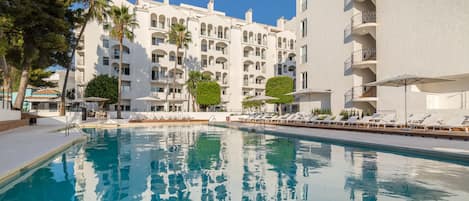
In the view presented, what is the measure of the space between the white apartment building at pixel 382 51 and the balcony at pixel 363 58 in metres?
0.07

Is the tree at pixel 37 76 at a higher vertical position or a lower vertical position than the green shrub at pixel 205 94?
higher

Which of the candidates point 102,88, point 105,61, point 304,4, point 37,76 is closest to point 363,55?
point 304,4

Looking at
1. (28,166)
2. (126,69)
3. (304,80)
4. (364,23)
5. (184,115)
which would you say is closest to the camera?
(28,166)

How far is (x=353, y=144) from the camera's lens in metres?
11.6

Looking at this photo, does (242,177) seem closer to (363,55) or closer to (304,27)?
(363,55)

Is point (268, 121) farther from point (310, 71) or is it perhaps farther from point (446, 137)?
point (446, 137)

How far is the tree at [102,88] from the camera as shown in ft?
115

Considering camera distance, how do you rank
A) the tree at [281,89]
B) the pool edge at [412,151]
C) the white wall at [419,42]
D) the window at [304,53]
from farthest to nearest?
the tree at [281,89] < the window at [304,53] < the white wall at [419,42] < the pool edge at [412,151]

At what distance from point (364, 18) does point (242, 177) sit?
18546mm

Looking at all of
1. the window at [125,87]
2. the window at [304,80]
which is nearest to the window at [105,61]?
the window at [125,87]

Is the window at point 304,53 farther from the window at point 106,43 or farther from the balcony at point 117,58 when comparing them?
the window at point 106,43

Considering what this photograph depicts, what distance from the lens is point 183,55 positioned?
148ft

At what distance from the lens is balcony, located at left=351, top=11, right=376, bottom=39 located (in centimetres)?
2026

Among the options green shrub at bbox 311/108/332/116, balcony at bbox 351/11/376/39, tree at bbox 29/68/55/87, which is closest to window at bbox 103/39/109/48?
tree at bbox 29/68/55/87
